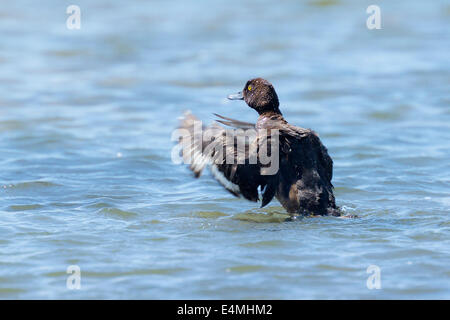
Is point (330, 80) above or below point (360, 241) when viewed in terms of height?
above

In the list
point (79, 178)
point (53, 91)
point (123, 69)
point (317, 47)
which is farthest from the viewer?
point (317, 47)

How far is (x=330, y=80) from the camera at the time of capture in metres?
15.3

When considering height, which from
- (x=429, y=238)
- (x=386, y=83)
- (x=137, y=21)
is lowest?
(x=429, y=238)

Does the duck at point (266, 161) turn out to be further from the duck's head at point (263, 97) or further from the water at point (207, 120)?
the water at point (207, 120)

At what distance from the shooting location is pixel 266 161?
7430 mm

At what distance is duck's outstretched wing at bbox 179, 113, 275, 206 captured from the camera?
24.1ft

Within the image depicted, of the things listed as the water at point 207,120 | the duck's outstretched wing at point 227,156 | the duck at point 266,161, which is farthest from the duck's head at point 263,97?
the water at point 207,120

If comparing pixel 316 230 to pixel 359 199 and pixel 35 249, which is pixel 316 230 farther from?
pixel 35 249

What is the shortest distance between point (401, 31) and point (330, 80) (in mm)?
4316

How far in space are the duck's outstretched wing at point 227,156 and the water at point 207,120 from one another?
0.42 m

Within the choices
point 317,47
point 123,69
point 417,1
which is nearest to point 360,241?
point 123,69

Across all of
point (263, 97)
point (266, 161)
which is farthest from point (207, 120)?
point (266, 161)

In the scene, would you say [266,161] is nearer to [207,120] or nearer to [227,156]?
[227,156]

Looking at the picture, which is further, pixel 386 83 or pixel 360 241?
pixel 386 83
